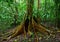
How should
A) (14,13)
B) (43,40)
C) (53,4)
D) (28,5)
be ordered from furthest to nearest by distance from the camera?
(53,4) → (14,13) → (28,5) → (43,40)

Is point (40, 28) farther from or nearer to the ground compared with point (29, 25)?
nearer to the ground

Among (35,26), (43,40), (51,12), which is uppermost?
(51,12)

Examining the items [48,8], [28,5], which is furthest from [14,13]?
[48,8]

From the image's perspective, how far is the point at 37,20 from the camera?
6.51 m

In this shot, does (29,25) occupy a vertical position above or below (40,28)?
above

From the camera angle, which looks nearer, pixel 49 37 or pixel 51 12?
pixel 49 37

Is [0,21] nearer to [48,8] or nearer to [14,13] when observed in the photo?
[14,13]

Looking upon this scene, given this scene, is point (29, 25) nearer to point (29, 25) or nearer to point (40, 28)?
point (29, 25)

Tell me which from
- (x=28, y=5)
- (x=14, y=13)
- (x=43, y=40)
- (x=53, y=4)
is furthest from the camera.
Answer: (x=53, y=4)

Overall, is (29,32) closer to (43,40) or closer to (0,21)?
(43,40)

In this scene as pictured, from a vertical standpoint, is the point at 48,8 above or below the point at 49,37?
above

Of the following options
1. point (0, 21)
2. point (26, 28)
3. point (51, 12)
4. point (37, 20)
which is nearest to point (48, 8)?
A: point (51, 12)

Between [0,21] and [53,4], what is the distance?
2401 millimetres

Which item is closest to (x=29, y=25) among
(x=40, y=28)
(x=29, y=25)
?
(x=29, y=25)
